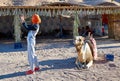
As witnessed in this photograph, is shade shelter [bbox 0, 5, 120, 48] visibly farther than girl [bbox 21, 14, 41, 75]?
Yes

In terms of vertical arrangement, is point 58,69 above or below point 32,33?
below

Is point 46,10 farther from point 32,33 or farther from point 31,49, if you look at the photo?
Result: point 31,49

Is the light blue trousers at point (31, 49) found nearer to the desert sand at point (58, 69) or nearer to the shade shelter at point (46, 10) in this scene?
the desert sand at point (58, 69)

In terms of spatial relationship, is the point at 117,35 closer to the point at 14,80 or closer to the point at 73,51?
the point at 73,51

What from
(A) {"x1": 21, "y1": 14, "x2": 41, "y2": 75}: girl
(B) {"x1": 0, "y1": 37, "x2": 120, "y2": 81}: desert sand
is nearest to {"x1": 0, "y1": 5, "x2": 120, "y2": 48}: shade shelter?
(B) {"x1": 0, "y1": 37, "x2": 120, "y2": 81}: desert sand

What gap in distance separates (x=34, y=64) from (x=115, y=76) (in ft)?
7.94

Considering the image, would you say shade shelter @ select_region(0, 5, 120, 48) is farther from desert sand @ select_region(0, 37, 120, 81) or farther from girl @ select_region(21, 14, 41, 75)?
girl @ select_region(21, 14, 41, 75)

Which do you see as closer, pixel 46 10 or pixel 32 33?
pixel 32 33

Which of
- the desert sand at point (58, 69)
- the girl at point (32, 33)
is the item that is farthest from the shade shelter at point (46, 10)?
the girl at point (32, 33)

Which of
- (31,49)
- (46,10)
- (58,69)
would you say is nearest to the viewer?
(31,49)

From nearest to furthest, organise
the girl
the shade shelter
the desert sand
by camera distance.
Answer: the girl
the desert sand
the shade shelter

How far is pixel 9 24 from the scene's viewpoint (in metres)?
19.2

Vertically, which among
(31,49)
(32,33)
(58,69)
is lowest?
(58,69)

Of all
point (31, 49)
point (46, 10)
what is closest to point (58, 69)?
point (31, 49)
